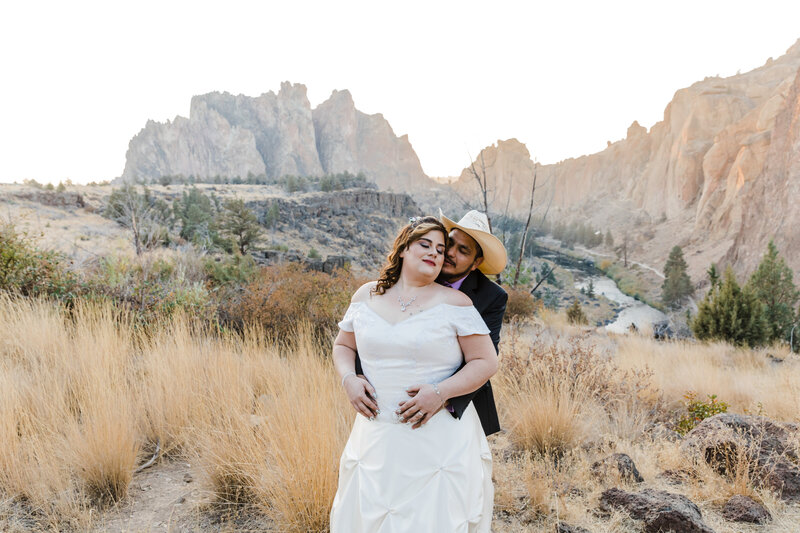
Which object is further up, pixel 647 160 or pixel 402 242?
pixel 647 160

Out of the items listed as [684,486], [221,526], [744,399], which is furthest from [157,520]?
[744,399]

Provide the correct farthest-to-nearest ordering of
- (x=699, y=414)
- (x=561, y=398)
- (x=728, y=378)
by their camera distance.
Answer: (x=728, y=378) < (x=699, y=414) < (x=561, y=398)

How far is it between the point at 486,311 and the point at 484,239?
13.8 inches

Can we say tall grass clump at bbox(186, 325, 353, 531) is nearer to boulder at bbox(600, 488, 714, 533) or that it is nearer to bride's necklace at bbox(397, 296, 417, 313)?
bride's necklace at bbox(397, 296, 417, 313)

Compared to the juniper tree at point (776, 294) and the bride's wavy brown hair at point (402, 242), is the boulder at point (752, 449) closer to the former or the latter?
the bride's wavy brown hair at point (402, 242)

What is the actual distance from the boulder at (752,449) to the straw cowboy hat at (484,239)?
113 inches

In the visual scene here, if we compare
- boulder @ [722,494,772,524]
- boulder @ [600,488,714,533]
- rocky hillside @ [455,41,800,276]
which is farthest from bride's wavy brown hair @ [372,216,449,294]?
rocky hillside @ [455,41,800,276]

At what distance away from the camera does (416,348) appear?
5.72 ft

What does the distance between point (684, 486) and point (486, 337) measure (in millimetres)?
2969

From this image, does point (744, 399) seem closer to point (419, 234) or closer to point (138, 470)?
point (419, 234)

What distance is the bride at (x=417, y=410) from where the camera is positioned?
5.50ft

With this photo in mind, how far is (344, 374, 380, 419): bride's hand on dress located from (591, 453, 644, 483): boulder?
2.67 meters

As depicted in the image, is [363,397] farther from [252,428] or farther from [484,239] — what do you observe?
[252,428]

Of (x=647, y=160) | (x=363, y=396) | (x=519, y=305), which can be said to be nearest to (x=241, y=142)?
(x=647, y=160)
